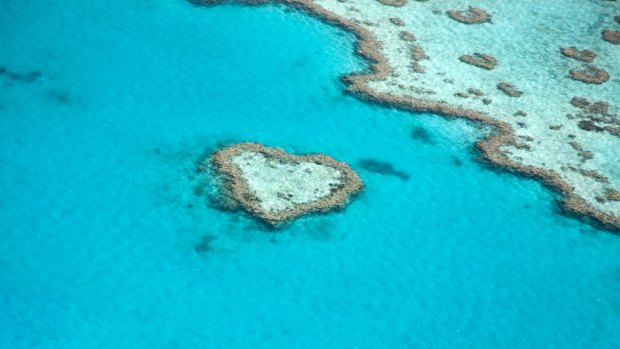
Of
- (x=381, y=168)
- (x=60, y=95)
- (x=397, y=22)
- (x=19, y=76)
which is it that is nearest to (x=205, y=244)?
(x=381, y=168)

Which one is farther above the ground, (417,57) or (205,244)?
(417,57)

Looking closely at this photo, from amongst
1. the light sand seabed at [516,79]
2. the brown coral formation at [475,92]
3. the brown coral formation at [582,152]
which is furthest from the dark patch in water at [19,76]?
the brown coral formation at [582,152]

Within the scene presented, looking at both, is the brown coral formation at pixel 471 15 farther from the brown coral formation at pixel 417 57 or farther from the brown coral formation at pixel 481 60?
the brown coral formation at pixel 417 57

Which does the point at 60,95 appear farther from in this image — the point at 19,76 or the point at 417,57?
the point at 417,57

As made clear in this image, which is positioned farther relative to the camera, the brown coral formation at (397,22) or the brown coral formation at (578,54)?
the brown coral formation at (397,22)

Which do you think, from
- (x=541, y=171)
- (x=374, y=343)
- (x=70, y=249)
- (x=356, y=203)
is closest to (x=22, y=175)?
→ (x=70, y=249)

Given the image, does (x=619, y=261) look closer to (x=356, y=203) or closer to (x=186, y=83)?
(x=356, y=203)

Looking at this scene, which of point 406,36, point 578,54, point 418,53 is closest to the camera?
point 418,53
